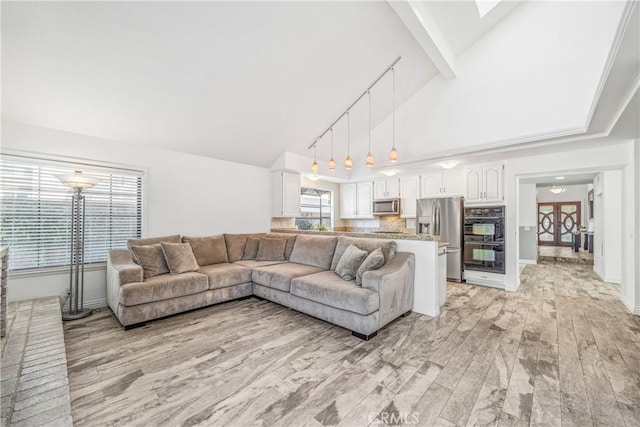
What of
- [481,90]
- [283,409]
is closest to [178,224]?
[283,409]

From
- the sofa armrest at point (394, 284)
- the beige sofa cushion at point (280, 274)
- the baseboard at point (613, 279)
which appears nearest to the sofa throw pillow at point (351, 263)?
the sofa armrest at point (394, 284)

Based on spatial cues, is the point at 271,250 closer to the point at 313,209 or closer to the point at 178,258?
the point at 178,258

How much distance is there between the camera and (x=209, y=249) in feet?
14.1

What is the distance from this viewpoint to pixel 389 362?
2273 mm

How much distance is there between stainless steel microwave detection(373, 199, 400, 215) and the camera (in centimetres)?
604

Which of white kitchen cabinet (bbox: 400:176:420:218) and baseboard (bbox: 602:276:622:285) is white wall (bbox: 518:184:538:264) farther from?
white kitchen cabinet (bbox: 400:176:420:218)

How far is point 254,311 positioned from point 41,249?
2774mm

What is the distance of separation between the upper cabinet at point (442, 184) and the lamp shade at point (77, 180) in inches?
221

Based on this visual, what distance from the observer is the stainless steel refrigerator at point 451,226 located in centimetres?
509

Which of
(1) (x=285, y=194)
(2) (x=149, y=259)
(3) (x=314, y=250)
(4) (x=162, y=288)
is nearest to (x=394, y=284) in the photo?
(3) (x=314, y=250)

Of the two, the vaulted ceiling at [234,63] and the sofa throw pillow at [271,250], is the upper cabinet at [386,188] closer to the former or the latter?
the vaulted ceiling at [234,63]

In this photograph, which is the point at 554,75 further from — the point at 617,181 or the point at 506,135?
the point at 617,181

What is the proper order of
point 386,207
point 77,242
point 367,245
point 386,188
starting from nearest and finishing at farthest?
point 77,242 → point 367,245 → point 386,207 → point 386,188

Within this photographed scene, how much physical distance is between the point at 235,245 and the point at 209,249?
497 millimetres
